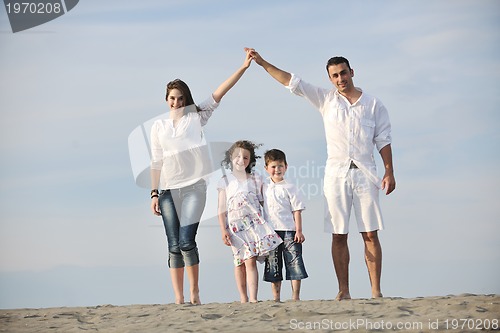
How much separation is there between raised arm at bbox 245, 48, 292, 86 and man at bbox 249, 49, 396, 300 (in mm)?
95

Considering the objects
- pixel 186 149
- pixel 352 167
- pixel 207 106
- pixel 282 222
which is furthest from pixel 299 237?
pixel 207 106

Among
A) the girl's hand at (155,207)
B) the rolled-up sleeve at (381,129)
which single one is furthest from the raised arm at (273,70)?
the girl's hand at (155,207)

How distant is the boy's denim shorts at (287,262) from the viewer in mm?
8758

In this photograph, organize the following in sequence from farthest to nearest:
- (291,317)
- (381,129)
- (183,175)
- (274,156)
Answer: (274,156) → (183,175) → (381,129) → (291,317)

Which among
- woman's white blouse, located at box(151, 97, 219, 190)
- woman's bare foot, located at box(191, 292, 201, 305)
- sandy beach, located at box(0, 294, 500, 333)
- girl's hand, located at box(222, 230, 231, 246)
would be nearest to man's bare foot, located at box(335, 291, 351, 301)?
sandy beach, located at box(0, 294, 500, 333)

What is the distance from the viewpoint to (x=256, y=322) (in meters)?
7.29

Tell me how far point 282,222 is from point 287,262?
16.9 inches

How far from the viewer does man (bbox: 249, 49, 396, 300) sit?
27.2 feet

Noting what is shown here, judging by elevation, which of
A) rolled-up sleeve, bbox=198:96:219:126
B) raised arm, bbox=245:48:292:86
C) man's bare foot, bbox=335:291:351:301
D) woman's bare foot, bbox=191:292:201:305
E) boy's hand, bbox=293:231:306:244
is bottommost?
man's bare foot, bbox=335:291:351:301

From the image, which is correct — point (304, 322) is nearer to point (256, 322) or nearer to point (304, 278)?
point (256, 322)

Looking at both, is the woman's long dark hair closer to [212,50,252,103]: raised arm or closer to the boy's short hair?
[212,50,252,103]: raised arm

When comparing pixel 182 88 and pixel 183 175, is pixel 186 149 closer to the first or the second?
pixel 183 175

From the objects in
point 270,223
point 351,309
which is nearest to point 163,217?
point 270,223

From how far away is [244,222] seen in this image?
8.70 m
